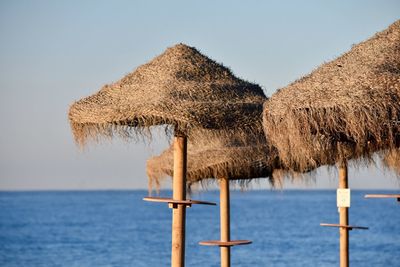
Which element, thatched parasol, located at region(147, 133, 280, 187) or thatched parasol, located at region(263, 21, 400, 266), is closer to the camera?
thatched parasol, located at region(263, 21, 400, 266)

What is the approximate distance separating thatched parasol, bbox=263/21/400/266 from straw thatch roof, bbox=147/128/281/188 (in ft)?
9.91

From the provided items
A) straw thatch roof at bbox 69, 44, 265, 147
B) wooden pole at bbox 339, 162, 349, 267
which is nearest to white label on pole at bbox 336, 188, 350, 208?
wooden pole at bbox 339, 162, 349, 267

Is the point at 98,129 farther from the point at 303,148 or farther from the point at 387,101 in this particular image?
the point at 387,101

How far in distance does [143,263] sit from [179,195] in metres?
14.5

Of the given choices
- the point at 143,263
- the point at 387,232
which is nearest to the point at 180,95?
the point at 143,263

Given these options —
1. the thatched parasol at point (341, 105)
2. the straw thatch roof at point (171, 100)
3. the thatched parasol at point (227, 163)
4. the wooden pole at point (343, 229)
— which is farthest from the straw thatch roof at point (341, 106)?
the wooden pole at point (343, 229)

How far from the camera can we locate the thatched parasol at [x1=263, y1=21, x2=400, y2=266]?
7801 mm

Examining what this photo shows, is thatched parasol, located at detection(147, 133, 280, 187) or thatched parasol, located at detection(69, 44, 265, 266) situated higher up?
thatched parasol, located at detection(69, 44, 265, 266)

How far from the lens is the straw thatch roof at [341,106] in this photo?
7797 mm

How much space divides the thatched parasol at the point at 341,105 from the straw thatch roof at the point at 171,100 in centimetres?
53

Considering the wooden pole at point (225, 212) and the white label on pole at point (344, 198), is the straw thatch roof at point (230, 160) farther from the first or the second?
the white label on pole at point (344, 198)

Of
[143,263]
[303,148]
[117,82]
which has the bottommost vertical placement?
[143,263]

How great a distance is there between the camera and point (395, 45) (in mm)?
8727

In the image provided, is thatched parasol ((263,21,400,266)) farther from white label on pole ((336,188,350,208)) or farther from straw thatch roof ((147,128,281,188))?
white label on pole ((336,188,350,208))
